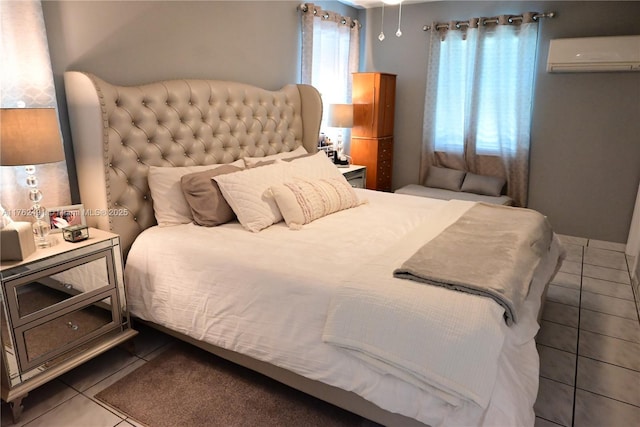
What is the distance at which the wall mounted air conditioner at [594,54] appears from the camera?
3525mm

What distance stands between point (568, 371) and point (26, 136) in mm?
2712

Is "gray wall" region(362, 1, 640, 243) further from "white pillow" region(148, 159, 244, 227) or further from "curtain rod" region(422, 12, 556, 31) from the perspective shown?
"white pillow" region(148, 159, 244, 227)

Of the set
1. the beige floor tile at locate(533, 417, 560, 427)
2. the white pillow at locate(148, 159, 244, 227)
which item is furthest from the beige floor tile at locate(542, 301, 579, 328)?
the white pillow at locate(148, 159, 244, 227)

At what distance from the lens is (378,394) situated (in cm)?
153

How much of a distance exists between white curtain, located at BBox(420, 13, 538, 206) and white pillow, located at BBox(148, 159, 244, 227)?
3.02m

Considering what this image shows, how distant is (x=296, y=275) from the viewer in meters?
1.76

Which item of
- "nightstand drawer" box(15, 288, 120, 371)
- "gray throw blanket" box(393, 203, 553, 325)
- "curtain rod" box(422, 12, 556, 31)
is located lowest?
"nightstand drawer" box(15, 288, 120, 371)

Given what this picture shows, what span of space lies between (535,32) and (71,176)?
3.94 metres

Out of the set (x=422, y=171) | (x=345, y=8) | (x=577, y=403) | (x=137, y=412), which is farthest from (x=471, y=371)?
(x=345, y=8)

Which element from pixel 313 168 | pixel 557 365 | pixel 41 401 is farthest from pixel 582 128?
pixel 41 401

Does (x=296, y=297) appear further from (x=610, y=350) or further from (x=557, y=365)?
(x=610, y=350)

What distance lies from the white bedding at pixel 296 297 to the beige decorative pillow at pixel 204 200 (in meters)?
0.07

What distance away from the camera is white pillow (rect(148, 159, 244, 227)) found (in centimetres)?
242

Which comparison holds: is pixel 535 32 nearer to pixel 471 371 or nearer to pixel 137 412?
pixel 471 371
